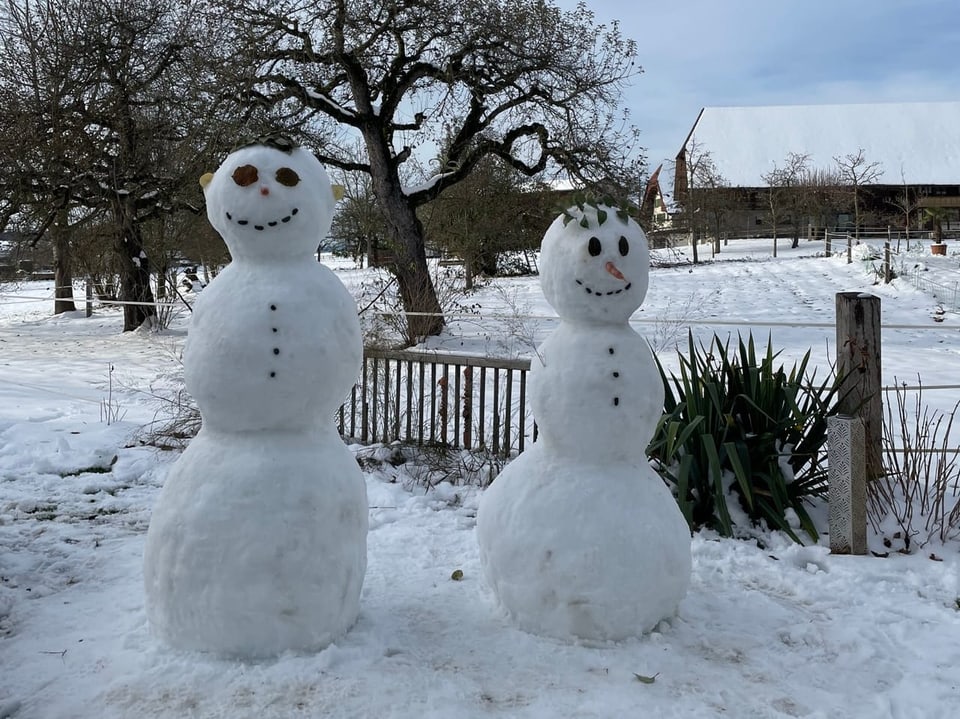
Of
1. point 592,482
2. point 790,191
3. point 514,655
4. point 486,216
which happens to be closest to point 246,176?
point 592,482

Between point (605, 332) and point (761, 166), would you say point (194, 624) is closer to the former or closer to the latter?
point (605, 332)

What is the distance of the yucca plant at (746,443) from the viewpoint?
4.48 meters

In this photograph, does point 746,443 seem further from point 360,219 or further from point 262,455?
point 360,219

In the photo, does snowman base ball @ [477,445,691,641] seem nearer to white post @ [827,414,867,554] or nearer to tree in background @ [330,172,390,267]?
white post @ [827,414,867,554]

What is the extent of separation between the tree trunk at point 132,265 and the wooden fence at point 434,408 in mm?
10188

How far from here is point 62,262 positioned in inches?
718

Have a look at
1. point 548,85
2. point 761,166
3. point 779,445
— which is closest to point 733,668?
point 779,445

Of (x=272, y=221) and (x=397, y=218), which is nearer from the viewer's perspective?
(x=272, y=221)

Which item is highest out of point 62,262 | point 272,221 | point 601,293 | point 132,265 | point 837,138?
point 837,138

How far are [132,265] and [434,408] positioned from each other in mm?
12076

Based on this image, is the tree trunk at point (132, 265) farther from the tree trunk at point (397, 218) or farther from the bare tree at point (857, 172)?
the bare tree at point (857, 172)

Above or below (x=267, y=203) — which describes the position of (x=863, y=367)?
below

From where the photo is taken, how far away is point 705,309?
648 inches

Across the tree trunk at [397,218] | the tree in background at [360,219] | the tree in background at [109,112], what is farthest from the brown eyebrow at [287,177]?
the tree in background at [360,219]
